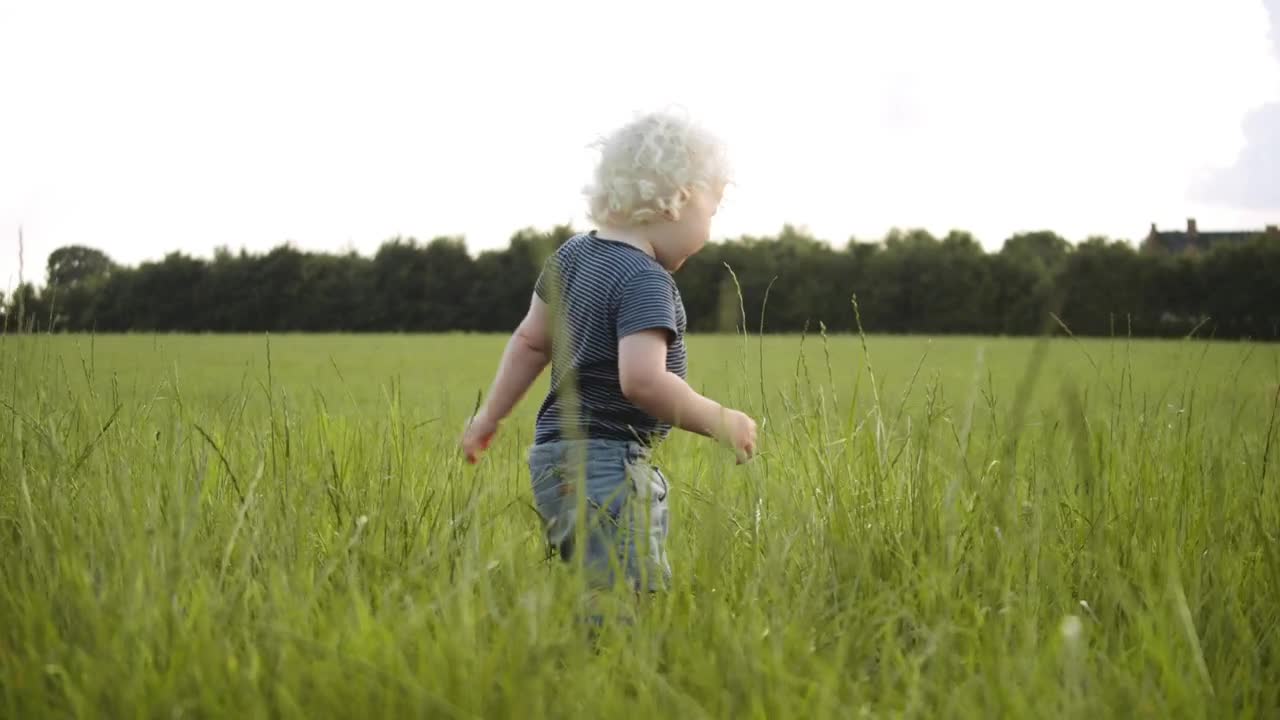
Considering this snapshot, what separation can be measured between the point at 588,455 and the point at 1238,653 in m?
1.33

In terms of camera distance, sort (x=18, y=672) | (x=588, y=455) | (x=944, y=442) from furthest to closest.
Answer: (x=944, y=442) → (x=588, y=455) → (x=18, y=672)

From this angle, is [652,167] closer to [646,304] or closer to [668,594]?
[646,304]

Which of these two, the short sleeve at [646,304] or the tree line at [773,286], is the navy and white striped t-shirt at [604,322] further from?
the tree line at [773,286]

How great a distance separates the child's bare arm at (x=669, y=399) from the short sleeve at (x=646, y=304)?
2cm

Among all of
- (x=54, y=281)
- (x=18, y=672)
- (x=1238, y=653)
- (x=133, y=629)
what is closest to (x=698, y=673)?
(x=133, y=629)

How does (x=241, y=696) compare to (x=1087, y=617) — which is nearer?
(x=241, y=696)

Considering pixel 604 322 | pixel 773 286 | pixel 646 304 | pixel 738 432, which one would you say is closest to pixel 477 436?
pixel 604 322

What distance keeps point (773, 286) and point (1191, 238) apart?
35.4m

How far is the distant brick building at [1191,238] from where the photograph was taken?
121 feet

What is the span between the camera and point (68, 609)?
5.30 feet

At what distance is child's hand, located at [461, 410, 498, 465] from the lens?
2475 millimetres

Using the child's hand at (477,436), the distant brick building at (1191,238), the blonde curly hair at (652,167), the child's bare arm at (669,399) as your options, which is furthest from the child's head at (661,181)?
the distant brick building at (1191,238)

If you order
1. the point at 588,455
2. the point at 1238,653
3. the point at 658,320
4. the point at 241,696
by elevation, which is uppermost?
the point at 658,320

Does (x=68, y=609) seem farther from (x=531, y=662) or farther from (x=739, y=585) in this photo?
(x=739, y=585)
